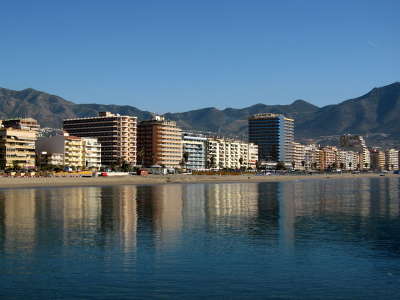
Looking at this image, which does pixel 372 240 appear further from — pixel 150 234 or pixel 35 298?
pixel 35 298

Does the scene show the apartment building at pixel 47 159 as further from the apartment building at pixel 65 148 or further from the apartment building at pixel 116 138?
the apartment building at pixel 116 138

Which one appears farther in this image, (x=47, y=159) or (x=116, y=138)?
(x=116, y=138)

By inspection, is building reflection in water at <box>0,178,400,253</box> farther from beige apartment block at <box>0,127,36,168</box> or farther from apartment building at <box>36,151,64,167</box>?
apartment building at <box>36,151,64,167</box>

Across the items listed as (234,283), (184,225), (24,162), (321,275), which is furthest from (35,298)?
(24,162)

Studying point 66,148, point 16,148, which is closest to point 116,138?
point 66,148

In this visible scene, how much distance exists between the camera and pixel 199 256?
27281 millimetres

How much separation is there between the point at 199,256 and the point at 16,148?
126255mm

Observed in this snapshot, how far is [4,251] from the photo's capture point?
1129 inches

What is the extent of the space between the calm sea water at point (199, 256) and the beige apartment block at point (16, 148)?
323ft

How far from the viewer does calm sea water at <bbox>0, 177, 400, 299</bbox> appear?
20.9 m

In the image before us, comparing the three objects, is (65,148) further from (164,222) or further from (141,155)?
(164,222)

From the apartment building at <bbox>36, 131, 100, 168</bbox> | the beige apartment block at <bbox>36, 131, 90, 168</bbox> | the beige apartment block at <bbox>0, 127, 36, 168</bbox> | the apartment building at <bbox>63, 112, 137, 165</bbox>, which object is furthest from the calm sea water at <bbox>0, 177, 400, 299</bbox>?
the apartment building at <bbox>63, 112, 137, 165</bbox>

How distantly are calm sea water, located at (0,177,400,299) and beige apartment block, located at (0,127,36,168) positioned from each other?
323 ft

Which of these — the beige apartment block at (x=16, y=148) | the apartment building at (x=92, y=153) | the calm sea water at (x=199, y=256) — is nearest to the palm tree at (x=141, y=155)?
the apartment building at (x=92, y=153)
